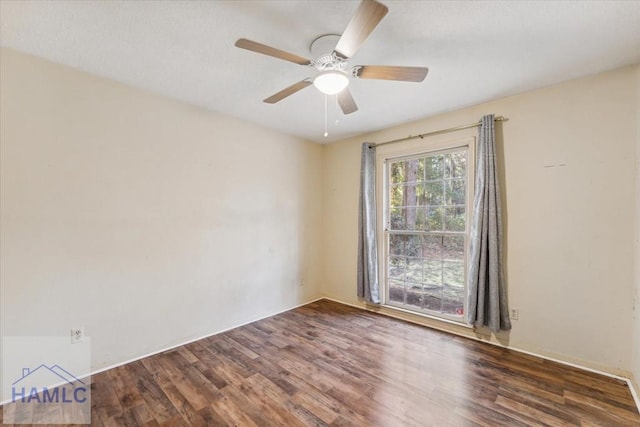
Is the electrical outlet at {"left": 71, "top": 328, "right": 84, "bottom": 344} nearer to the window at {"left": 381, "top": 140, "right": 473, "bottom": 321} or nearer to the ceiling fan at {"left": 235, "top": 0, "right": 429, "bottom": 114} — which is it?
the ceiling fan at {"left": 235, "top": 0, "right": 429, "bottom": 114}

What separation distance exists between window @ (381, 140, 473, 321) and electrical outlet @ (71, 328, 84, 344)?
3167mm

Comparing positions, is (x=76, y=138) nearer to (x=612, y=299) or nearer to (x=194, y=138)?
(x=194, y=138)

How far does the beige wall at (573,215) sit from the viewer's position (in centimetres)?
219

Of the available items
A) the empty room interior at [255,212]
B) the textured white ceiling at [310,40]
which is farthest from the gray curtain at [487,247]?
the textured white ceiling at [310,40]

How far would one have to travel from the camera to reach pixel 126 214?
2.47 m

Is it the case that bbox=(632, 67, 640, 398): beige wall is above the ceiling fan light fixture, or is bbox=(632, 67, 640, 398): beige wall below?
below

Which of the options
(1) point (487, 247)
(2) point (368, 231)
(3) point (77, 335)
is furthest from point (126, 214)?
(1) point (487, 247)

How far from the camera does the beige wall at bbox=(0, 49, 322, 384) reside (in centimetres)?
201

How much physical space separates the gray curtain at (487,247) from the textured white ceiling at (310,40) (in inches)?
22.2

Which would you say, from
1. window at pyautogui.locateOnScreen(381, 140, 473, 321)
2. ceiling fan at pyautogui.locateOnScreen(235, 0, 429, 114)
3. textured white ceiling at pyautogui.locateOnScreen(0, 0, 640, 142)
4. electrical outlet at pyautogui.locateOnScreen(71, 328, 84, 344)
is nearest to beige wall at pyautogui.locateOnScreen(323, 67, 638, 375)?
textured white ceiling at pyautogui.locateOnScreen(0, 0, 640, 142)

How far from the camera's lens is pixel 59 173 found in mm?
2145

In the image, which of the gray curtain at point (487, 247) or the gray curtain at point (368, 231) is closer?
the gray curtain at point (487, 247)

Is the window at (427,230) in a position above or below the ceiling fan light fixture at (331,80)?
below

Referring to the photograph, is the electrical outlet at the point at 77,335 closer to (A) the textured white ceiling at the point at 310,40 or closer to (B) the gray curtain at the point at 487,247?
(A) the textured white ceiling at the point at 310,40
